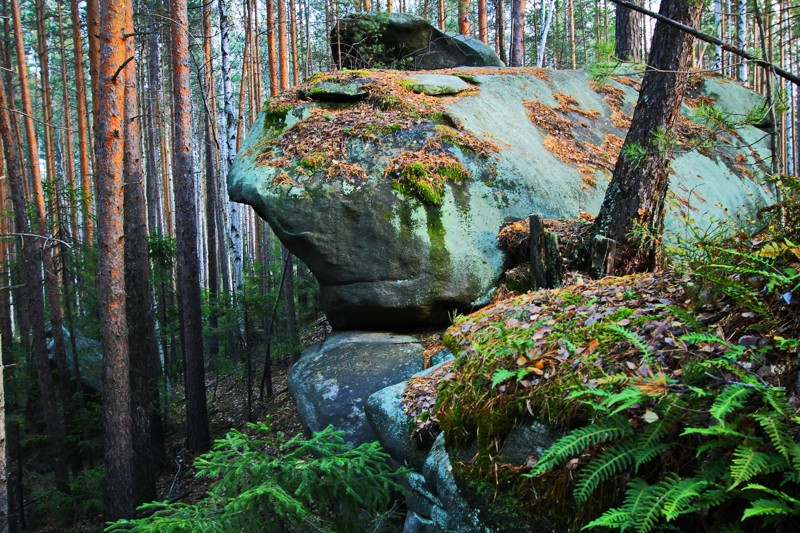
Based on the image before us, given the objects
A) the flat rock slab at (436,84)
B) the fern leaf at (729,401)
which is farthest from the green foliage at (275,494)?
the flat rock slab at (436,84)

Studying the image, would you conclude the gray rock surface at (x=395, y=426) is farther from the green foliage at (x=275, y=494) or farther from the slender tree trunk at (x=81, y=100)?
the slender tree trunk at (x=81, y=100)

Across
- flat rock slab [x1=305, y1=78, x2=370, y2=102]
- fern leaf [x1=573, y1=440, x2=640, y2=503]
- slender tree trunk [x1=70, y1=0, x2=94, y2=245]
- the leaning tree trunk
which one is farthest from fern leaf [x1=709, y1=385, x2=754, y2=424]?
slender tree trunk [x1=70, y1=0, x2=94, y2=245]

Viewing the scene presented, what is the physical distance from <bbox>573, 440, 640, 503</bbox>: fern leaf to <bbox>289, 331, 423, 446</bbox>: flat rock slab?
3888 millimetres

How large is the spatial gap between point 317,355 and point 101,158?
3883 millimetres

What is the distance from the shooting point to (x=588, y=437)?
6.19 ft

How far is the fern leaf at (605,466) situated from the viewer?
178cm

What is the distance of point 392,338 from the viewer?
6.60 meters

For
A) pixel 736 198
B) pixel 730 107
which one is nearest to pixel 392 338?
pixel 736 198

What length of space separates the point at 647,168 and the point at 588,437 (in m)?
3.62

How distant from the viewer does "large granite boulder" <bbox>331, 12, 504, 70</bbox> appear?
1012 centimetres

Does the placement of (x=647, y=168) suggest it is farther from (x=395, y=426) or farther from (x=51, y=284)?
(x=51, y=284)

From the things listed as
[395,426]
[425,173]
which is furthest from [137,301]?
[395,426]

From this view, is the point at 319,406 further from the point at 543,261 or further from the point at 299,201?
the point at 543,261

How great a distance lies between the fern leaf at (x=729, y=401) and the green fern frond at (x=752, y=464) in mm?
104
